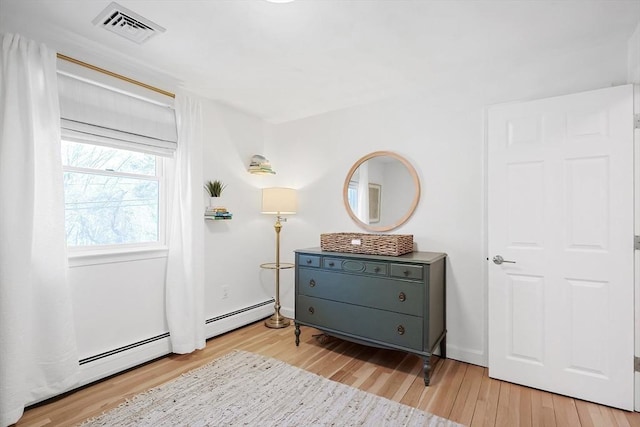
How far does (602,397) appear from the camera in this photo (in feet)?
6.61

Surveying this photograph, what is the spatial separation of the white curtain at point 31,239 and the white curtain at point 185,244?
2.47ft

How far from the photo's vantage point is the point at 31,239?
1918mm

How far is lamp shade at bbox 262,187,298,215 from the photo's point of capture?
11.3ft

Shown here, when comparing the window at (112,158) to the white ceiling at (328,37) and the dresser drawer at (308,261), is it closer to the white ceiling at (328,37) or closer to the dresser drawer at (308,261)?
the white ceiling at (328,37)

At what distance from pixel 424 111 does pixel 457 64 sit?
19.1 inches

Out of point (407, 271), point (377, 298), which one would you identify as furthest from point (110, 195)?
point (407, 271)

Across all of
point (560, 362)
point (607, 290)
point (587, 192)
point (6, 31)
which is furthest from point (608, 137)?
point (6, 31)

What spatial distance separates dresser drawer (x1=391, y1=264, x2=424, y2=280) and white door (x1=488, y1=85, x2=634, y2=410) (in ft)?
1.93

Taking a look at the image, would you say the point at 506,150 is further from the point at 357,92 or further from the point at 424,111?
the point at 357,92

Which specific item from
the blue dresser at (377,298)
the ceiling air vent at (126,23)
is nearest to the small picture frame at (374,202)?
the blue dresser at (377,298)

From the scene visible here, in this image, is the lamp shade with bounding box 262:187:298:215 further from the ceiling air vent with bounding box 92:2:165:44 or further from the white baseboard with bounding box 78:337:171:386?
the ceiling air vent with bounding box 92:2:165:44

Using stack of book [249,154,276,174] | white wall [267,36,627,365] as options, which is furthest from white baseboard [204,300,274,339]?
stack of book [249,154,276,174]

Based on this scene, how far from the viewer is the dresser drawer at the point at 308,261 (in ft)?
9.49

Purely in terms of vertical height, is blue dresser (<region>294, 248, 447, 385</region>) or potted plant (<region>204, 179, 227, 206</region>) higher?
potted plant (<region>204, 179, 227, 206</region>)
